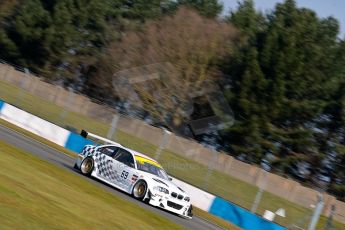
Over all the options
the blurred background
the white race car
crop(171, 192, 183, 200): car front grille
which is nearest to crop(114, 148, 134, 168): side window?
the white race car

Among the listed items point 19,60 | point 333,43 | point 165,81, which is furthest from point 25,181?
point 19,60

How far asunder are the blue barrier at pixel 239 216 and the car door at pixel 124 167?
458cm

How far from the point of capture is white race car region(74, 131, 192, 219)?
60.1 feet

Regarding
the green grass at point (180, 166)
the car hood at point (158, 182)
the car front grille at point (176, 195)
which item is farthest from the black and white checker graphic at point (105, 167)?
the green grass at point (180, 166)

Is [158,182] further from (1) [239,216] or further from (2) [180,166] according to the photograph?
(2) [180,166]

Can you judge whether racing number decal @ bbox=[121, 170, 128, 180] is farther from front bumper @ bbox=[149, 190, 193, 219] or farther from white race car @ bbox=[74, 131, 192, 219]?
front bumper @ bbox=[149, 190, 193, 219]

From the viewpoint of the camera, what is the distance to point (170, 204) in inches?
722

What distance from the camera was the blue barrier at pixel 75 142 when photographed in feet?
101

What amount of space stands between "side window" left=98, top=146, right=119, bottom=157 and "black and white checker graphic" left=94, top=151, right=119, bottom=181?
0.53 ft

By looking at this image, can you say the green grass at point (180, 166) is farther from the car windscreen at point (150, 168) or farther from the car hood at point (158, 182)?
the car hood at point (158, 182)

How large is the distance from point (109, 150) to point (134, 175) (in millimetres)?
1734

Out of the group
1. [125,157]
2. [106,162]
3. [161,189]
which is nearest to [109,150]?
[106,162]

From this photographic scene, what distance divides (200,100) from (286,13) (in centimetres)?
996

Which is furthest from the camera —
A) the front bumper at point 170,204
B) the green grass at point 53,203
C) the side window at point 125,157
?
the side window at point 125,157
